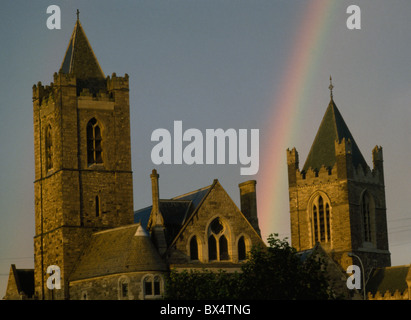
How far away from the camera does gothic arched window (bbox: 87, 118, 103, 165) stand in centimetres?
8781

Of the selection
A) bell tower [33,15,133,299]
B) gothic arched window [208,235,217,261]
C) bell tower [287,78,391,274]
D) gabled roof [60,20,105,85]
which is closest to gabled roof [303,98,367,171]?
bell tower [287,78,391,274]

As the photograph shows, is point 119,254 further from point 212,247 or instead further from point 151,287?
point 212,247

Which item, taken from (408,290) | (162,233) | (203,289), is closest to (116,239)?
(162,233)

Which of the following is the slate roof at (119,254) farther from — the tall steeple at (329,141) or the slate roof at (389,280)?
the tall steeple at (329,141)

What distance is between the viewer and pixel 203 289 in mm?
73312

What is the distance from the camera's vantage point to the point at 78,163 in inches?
3410

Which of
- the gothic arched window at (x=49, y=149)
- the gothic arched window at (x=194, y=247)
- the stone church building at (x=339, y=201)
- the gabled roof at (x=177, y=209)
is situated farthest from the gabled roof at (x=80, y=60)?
the stone church building at (x=339, y=201)

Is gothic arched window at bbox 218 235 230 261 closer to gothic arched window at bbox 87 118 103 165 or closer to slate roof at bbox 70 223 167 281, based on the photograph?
slate roof at bbox 70 223 167 281

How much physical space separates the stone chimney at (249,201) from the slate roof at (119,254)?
1104 centimetres

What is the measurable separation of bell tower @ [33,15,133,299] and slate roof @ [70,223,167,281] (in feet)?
4.94

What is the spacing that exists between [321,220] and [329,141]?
8.90 metres

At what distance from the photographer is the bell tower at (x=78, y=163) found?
8550cm

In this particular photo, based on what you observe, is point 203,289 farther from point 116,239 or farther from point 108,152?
point 108,152

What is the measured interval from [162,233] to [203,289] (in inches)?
379
